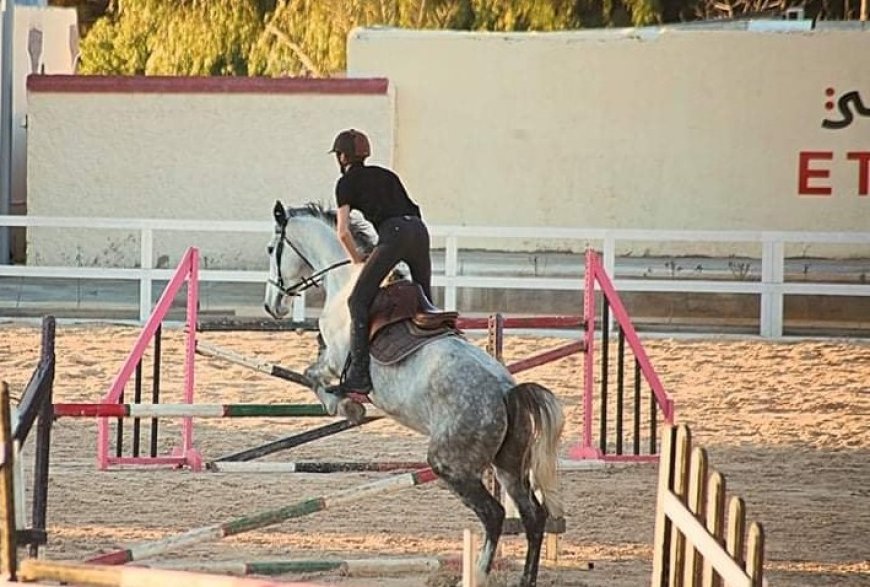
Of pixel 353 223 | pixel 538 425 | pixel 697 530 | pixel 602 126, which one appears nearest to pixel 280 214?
pixel 353 223

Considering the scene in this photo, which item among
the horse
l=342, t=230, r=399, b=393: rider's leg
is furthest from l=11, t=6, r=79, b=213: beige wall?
the horse

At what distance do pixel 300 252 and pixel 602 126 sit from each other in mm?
14568

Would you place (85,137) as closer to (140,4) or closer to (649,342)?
(649,342)

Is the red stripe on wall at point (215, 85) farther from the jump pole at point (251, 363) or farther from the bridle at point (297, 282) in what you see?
the bridle at point (297, 282)

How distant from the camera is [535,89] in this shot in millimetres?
24969

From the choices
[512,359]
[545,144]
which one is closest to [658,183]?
[545,144]

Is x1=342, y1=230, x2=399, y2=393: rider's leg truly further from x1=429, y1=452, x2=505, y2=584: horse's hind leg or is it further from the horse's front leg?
x1=429, y1=452, x2=505, y2=584: horse's hind leg

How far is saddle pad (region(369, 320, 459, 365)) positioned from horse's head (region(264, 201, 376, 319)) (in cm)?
85

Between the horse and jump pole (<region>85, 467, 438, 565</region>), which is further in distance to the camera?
the horse

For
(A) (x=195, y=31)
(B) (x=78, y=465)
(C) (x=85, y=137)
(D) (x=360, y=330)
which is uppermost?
(A) (x=195, y=31)

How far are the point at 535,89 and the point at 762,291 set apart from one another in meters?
6.52

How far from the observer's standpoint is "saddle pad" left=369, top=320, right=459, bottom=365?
375 inches

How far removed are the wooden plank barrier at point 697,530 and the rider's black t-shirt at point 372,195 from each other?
3.82 meters

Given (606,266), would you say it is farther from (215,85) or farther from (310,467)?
(310,467)
